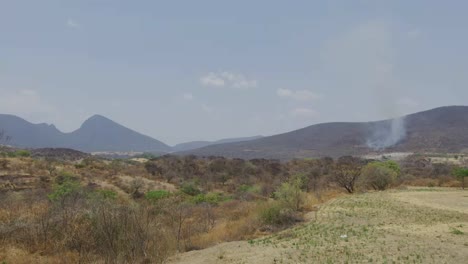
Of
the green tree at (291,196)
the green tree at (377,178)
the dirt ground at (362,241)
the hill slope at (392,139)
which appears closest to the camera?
the dirt ground at (362,241)

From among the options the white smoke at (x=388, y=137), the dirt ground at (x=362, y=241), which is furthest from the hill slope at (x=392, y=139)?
the dirt ground at (x=362, y=241)

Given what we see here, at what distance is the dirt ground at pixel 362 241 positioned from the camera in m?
14.3

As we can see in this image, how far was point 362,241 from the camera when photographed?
16.7m

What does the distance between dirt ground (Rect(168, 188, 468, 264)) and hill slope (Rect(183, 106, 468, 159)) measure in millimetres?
118548

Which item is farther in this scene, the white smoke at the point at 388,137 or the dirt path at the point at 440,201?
the white smoke at the point at 388,137

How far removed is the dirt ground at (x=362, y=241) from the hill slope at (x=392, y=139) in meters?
119

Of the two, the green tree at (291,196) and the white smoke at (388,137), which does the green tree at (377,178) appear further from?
the white smoke at (388,137)

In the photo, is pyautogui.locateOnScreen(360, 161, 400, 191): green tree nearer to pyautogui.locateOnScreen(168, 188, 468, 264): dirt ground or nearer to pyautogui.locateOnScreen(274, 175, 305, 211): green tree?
pyautogui.locateOnScreen(168, 188, 468, 264): dirt ground

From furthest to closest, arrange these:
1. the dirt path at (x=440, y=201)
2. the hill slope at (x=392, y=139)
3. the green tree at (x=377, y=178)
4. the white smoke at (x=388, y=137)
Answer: the white smoke at (x=388, y=137) < the hill slope at (x=392, y=139) < the green tree at (x=377, y=178) < the dirt path at (x=440, y=201)

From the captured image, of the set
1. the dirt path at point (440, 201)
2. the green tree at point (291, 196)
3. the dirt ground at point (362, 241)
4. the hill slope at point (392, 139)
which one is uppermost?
the hill slope at point (392, 139)

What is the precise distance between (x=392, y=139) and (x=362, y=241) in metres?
171

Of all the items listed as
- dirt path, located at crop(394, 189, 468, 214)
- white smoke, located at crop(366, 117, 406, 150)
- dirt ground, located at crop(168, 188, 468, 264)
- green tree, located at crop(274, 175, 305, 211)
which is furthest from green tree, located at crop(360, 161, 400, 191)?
white smoke, located at crop(366, 117, 406, 150)

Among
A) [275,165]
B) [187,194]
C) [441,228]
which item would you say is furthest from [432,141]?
[441,228]

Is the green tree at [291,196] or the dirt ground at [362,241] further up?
the green tree at [291,196]
